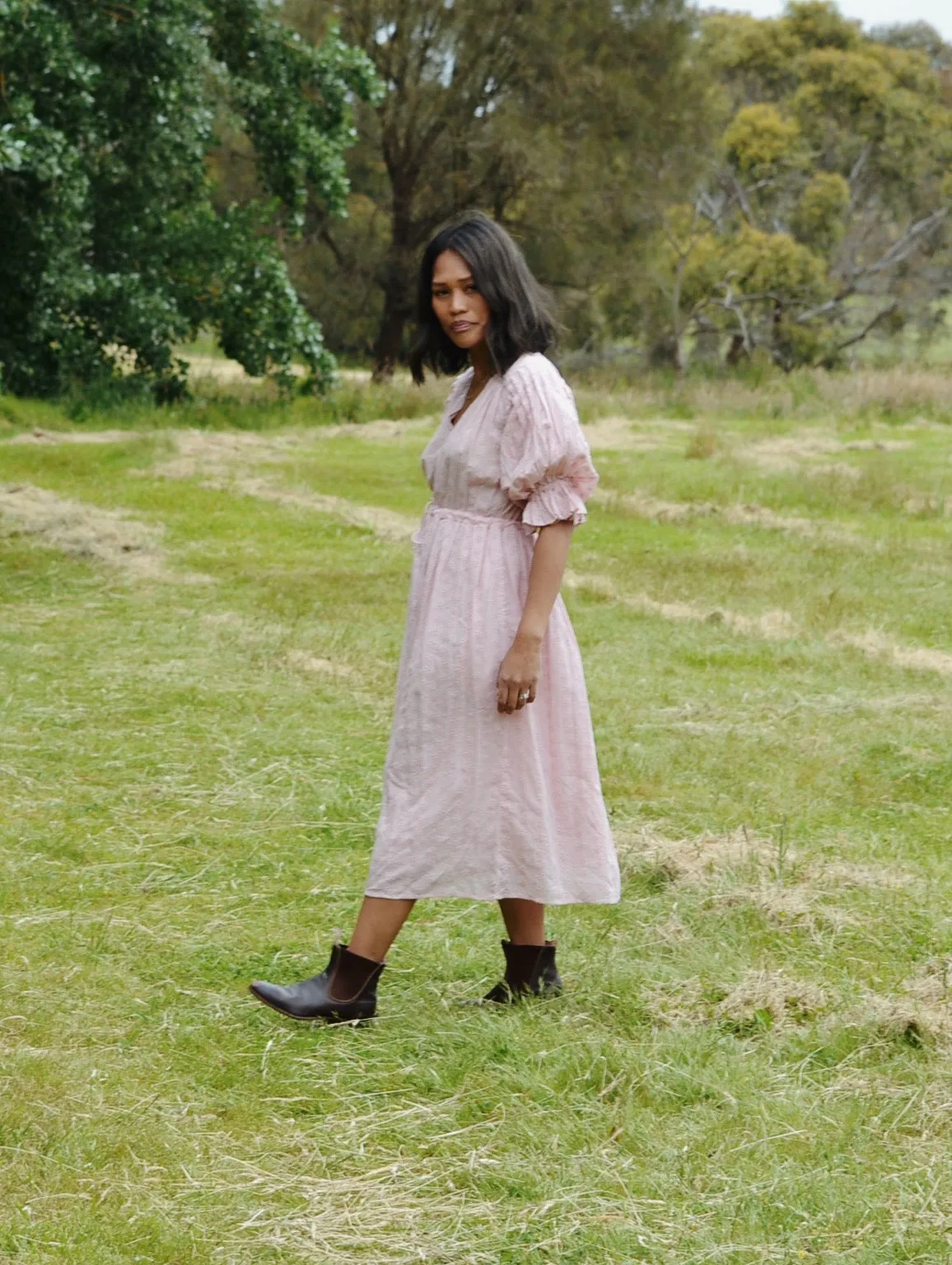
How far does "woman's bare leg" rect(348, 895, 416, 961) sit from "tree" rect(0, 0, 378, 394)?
43.6 feet

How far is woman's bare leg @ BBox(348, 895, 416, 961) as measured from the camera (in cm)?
399

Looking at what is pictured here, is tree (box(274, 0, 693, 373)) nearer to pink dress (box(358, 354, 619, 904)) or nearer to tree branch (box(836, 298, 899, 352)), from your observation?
tree branch (box(836, 298, 899, 352))

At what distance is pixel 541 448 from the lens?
3873 mm

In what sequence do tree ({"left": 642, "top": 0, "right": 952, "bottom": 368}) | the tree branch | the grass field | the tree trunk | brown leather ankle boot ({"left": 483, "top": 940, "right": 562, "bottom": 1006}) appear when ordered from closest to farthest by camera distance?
the grass field
brown leather ankle boot ({"left": 483, "top": 940, "right": 562, "bottom": 1006})
the tree trunk
tree ({"left": 642, "top": 0, "right": 952, "bottom": 368})
the tree branch

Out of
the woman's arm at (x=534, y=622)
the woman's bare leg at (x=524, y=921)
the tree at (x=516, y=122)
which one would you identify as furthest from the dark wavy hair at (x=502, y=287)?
the tree at (x=516, y=122)

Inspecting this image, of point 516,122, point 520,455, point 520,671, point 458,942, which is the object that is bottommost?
point 458,942

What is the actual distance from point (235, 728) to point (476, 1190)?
4.04m

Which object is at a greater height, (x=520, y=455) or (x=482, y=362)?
(x=482, y=362)

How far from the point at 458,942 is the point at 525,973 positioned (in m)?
0.66

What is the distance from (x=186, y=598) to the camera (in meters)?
9.96

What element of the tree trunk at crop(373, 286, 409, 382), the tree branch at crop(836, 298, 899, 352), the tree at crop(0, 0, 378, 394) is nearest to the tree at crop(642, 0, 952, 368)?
the tree branch at crop(836, 298, 899, 352)

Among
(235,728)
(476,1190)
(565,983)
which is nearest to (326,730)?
(235,728)

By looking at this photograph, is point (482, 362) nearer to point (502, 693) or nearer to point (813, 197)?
point (502, 693)

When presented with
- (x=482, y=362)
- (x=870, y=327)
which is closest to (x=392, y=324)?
(x=870, y=327)
